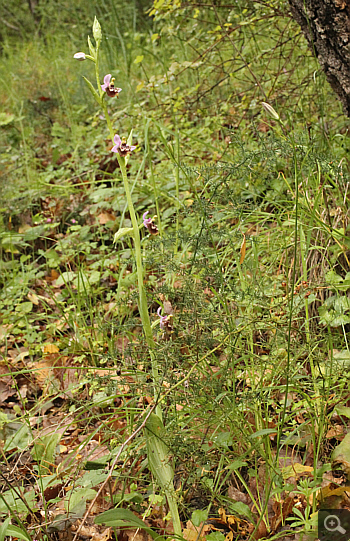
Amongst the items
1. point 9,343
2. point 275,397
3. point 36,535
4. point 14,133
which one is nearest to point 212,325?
point 275,397

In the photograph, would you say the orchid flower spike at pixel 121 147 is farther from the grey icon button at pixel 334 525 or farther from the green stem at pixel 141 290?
the grey icon button at pixel 334 525

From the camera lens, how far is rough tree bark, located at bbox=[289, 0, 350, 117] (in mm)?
1495

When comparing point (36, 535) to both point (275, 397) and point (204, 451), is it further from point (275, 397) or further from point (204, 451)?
point (275, 397)

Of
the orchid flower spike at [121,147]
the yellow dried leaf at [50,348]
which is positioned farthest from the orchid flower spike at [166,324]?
the yellow dried leaf at [50,348]

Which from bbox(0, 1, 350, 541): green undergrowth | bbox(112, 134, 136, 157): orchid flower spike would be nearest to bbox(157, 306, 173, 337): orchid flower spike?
bbox(0, 1, 350, 541): green undergrowth

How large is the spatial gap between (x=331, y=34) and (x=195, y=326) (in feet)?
3.68

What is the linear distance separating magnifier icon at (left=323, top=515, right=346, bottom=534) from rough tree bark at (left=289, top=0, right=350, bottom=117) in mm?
1330

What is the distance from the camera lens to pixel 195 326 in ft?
3.74

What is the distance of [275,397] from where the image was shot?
1.42 meters

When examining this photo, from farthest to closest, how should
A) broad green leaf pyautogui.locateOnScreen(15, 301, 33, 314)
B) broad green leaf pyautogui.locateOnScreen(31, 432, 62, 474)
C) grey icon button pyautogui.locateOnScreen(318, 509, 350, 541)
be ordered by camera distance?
1. broad green leaf pyautogui.locateOnScreen(15, 301, 33, 314)
2. broad green leaf pyautogui.locateOnScreen(31, 432, 62, 474)
3. grey icon button pyautogui.locateOnScreen(318, 509, 350, 541)

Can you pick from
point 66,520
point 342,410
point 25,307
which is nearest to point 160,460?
point 66,520

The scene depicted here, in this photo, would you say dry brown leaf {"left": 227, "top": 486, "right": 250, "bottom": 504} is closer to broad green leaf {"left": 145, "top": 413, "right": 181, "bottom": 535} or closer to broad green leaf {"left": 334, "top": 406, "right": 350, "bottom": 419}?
broad green leaf {"left": 145, "top": 413, "right": 181, "bottom": 535}

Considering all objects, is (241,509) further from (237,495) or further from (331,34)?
(331,34)

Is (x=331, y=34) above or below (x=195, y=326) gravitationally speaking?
above
